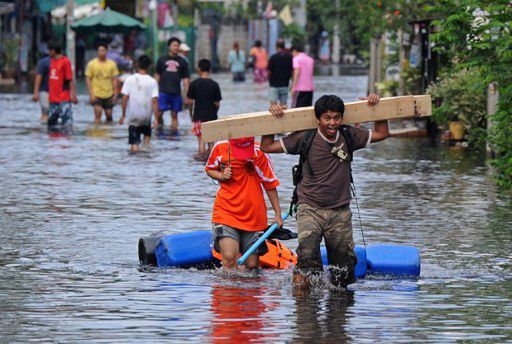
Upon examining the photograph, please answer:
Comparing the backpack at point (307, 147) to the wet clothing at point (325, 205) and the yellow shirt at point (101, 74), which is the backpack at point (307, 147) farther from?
the yellow shirt at point (101, 74)

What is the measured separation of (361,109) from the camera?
11.0m

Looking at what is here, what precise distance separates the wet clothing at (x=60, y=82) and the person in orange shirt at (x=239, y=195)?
18918 mm

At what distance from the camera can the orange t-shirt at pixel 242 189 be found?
11586 mm

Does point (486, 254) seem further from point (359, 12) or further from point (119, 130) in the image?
point (359, 12)

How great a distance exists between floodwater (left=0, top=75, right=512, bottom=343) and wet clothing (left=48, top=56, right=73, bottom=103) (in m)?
6.31

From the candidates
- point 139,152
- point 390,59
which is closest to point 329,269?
point 139,152

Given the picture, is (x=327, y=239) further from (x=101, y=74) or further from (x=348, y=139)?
(x=101, y=74)

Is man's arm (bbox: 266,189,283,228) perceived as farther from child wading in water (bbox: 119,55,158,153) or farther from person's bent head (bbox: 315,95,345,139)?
child wading in water (bbox: 119,55,158,153)

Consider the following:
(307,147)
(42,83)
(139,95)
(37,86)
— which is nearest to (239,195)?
(307,147)

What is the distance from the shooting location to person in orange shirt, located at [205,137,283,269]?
11.6 metres

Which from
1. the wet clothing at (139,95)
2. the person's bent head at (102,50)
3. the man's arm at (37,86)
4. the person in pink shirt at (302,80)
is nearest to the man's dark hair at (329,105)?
the wet clothing at (139,95)

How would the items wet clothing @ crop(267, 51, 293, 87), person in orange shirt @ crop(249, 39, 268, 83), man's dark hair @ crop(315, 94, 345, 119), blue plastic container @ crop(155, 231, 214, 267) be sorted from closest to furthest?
man's dark hair @ crop(315, 94, 345, 119) → blue plastic container @ crop(155, 231, 214, 267) → wet clothing @ crop(267, 51, 293, 87) → person in orange shirt @ crop(249, 39, 268, 83)

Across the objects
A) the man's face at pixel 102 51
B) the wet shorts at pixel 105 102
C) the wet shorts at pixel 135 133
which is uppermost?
the man's face at pixel 102 51

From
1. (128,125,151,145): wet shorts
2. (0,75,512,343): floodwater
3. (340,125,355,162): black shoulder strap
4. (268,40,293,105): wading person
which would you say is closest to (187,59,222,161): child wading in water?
(0,75,512,343): floodwater
